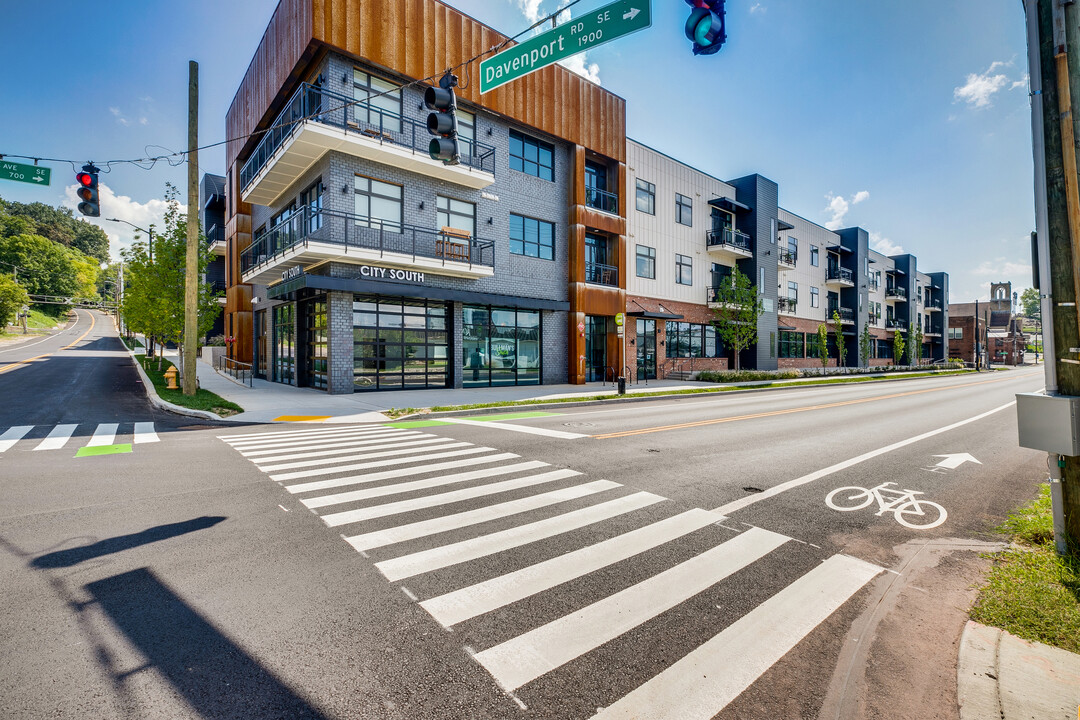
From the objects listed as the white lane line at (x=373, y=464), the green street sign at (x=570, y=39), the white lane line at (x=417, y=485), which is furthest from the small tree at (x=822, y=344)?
the green street sign at (x=570, y=39)

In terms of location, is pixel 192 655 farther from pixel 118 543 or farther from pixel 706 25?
pixel 706 25

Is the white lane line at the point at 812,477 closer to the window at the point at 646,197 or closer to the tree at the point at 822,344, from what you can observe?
the window at the point at 646,197

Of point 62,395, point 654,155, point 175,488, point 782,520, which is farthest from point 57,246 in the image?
point 782,520

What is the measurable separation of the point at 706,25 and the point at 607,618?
5.35 metres

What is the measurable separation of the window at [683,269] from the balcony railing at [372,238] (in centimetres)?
1506

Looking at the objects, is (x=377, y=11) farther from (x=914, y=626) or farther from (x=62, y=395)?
(x=914, y=626)

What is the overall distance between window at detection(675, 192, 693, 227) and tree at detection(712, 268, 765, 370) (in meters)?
4.71

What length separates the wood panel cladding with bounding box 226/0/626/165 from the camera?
674 inches

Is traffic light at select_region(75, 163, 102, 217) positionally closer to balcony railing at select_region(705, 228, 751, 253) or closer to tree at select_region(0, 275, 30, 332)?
balcony railing at select_region(705, 228, 751, 253)

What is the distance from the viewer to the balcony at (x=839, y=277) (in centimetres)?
4716

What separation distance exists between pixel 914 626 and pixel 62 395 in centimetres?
2224

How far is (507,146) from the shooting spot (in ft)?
74.0

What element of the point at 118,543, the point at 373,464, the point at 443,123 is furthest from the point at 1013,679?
the point at 443,123

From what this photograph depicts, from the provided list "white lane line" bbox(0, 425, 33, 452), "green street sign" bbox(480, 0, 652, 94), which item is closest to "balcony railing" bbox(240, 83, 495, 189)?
"green street sign" bbox(480, 0, 652, 94)
